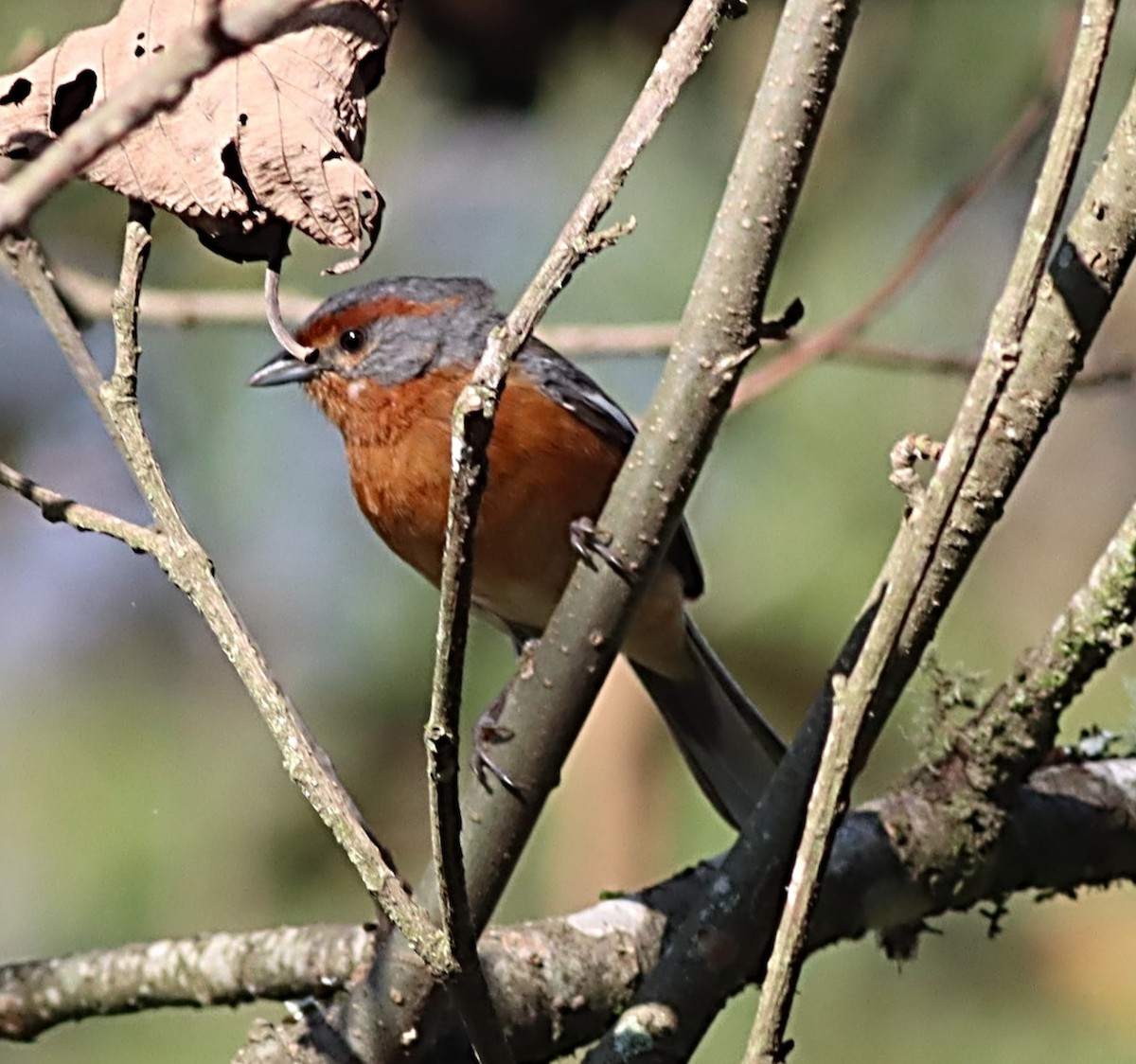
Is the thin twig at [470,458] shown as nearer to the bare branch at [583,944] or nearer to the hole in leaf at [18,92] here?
the hole in leaf at [18,92]

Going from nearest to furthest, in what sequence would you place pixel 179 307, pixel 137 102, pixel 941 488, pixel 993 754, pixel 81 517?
pixel 137 102 < pixel 941 488 < pixel 81 517 < pixel 993 754 < pixel 179 307

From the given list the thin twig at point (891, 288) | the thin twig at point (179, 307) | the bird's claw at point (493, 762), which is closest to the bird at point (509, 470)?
the thin twig at point (179, 307)

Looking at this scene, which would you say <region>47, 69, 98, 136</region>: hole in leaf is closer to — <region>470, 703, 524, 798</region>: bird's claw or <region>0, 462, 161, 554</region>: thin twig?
<region>0, 462, 161, 554</region>: thin twig

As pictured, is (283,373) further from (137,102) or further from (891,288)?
(137,102)

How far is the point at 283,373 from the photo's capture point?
469 centimetres

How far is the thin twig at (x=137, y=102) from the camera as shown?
1.39m

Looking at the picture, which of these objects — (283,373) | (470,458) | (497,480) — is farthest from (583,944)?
(283,373)

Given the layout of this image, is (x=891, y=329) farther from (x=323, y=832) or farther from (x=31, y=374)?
(x=31, y=374)

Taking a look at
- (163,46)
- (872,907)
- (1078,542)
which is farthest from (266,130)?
(1078,542)

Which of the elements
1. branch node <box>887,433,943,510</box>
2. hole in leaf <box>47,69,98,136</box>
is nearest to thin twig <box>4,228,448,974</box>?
hole in leaf <box>47,69,98,136</box>

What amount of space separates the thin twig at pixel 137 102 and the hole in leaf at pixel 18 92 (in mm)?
1090

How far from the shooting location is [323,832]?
6137 millimetres

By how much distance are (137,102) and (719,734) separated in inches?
143

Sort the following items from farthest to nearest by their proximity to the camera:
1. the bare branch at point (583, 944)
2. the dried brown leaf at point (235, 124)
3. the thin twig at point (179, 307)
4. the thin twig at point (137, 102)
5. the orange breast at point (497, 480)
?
the thin twig at point (179, 307) < the orange breast at point (497, 480) < the bare branch at point (583, 944) < the dried brown leaf at point (235, 124) < the thin twig at point (137, 102)
